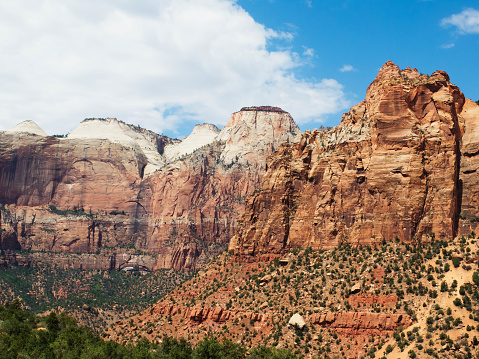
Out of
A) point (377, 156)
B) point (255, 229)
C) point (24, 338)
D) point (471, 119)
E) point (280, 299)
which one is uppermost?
point (471, 119)

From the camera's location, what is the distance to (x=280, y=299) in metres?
104

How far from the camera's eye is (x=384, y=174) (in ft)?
339

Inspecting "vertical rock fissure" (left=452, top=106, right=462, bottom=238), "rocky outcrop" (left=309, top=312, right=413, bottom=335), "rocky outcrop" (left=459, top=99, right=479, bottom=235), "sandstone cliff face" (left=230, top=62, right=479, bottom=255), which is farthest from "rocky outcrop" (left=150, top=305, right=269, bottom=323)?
"rocky outcrop" (left=459, top=99, right=479, bottom=235)

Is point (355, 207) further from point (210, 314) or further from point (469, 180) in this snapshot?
point (210, 314)

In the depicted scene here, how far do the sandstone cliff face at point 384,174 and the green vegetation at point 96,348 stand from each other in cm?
2584

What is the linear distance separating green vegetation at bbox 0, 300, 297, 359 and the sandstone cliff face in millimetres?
25841

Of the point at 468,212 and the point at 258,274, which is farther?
the point at 258,274

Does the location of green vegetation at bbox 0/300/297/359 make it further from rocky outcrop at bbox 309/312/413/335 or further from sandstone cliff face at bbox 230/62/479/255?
sandstone cliff face at bbox 230/62/479/255

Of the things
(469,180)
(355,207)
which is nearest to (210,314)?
(355,207)

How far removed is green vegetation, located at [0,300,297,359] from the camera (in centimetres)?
8869

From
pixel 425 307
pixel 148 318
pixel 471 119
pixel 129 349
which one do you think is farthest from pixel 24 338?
pixel 471 119

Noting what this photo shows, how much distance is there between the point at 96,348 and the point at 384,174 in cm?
4974

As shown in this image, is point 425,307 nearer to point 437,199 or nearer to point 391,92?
point 437,199

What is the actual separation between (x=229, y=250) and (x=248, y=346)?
33.8 m
